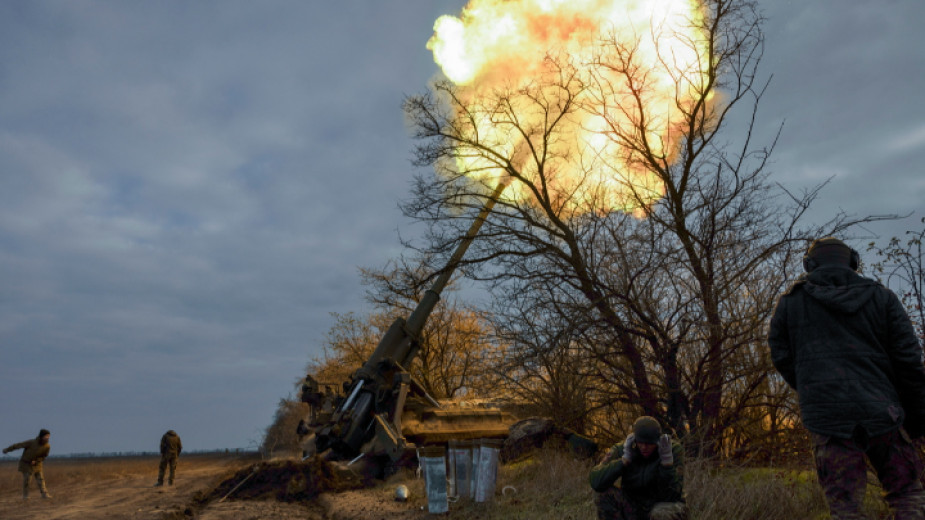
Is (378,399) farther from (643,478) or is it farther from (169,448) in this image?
(643,478)

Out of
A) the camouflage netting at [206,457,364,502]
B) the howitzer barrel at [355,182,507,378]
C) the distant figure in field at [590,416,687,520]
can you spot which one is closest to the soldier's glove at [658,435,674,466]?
the distant figure in field at [590,416,687,520]

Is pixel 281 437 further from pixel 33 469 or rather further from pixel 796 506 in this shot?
pixel 796 506

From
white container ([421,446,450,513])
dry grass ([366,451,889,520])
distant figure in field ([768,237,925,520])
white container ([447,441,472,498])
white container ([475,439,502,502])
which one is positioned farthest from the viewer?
white container ([447,441,472,498])

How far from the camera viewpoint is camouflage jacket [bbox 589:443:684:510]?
5.35m

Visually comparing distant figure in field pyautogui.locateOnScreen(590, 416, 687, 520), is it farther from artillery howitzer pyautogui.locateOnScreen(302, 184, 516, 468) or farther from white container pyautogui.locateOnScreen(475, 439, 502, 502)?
artillery howitzer pyautogui.locateOnScreen(302, 184, 516, 468)

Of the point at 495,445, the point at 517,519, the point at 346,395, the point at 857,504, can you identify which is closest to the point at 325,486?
the point at 346,395

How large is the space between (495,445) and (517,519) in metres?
1.83

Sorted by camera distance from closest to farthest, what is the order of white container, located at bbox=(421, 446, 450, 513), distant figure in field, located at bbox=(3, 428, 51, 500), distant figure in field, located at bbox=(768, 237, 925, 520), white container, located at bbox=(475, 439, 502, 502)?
1. distant figure in field, located at bbox=(768, 237, 925, 520)
2. white container, located at bbox=(421, 446, 450, 513)
3. white container, located at bbox=(475, 439, 502, 502)
4. distant figure in field, located at bbox=(3, 428, 51, 500)

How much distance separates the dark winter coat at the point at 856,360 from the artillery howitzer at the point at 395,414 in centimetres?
1117

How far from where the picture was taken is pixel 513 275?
36.1ft

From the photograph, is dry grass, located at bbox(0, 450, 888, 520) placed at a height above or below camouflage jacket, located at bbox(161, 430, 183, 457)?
below

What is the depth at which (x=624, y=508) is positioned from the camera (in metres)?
5.52

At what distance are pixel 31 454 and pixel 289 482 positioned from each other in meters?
7.86

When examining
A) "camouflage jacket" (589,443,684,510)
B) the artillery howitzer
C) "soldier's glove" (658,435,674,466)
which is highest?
the artillery howitzer
